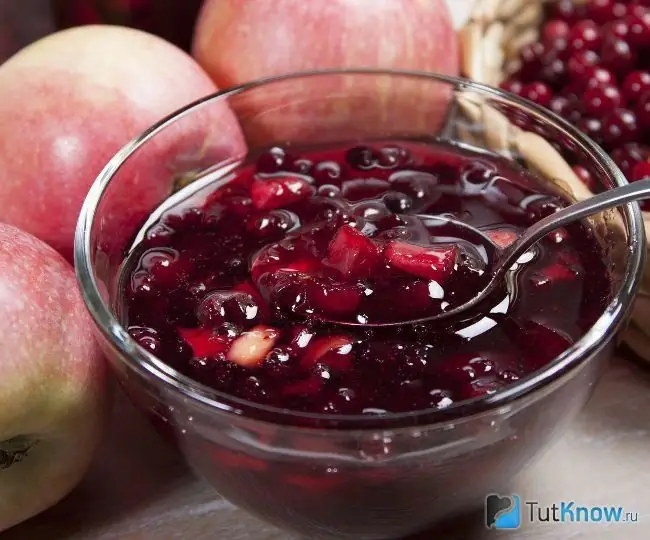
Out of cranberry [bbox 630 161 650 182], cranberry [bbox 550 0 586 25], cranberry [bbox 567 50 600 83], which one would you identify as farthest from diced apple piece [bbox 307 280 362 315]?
cranberry [bbox 550 0 586 25]

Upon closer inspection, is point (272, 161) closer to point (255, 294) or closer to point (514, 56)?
point (255, 294)

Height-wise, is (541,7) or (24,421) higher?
(541,7)

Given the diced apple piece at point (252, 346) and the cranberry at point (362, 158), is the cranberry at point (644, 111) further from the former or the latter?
the diced apple piece at point (252, 346)

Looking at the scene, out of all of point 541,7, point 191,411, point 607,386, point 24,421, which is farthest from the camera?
point 541,7

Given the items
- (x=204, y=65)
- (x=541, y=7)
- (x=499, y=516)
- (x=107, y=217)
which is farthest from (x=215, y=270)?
(x=541, y=7)

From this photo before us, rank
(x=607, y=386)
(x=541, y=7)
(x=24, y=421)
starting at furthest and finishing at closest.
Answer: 1. (x=541, y=7)
2. (x=607, y=386)
3. (x=24, y=421)

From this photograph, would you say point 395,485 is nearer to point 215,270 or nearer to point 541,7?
point 215,270

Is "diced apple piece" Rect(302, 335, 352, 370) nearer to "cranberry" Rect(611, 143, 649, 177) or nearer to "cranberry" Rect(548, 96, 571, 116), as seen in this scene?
"cranberry" Rect(611, 143, 649, 177)
